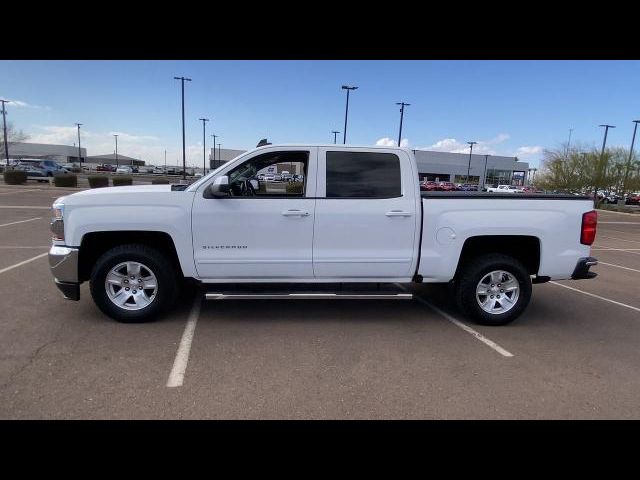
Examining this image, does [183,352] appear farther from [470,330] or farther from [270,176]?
[470,330]

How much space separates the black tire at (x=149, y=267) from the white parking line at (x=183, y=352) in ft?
1.25

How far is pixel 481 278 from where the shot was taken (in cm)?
481

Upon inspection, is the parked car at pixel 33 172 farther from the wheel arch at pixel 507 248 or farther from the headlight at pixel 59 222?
the wheel arch at pixel 507 248

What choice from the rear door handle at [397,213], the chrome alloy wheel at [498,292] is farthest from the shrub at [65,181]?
the chrome alloy wheel at [498,292]

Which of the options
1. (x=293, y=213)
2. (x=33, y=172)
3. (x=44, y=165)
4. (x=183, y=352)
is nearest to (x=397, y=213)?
(x=293, y=213)

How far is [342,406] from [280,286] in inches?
91.6

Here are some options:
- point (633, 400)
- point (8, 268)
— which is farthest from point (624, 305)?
point (8, 268)

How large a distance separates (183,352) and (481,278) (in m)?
3.39

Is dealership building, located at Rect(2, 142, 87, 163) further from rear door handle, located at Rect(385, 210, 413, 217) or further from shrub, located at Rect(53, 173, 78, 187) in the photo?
rear door handle, located at Rect(385, 210, 413, 217)

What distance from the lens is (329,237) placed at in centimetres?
463

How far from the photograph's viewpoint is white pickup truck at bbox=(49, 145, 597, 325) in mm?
4488

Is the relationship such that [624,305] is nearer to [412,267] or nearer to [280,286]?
[412,267]

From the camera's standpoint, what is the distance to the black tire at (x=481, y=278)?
4.80 m
